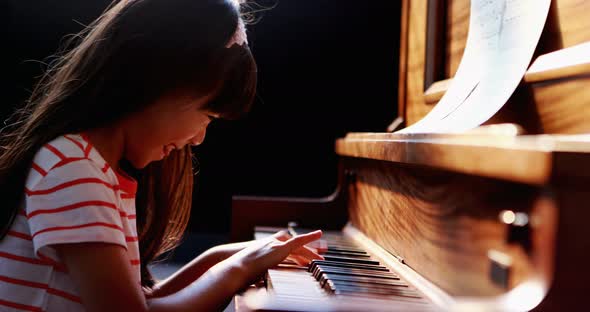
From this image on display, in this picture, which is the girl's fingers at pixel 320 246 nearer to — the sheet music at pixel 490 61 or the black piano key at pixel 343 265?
the black piano key at pixel 343 265

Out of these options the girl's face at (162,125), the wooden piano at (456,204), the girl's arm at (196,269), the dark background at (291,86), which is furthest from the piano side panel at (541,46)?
the dark background at (291,86)

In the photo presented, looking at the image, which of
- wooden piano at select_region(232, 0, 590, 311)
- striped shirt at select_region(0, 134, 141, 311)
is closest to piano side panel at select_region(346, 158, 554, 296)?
wooden piano at select_region(232, 0, 590, 311)

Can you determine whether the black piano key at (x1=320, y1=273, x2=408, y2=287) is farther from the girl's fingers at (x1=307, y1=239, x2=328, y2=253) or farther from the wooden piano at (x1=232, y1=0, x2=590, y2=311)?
the girl's fingers at (x1=307, y1=239, x2=328, y2=253)

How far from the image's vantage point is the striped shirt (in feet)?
3.34

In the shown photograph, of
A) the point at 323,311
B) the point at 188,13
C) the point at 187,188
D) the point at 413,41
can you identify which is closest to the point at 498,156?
the point at 323,311

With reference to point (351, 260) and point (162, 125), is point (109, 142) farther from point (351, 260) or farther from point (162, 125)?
point (351, 260)

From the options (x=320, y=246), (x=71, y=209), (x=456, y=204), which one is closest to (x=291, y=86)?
(x=320, y=246)

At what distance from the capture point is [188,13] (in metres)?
1.20

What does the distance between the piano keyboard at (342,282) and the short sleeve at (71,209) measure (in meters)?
0.31

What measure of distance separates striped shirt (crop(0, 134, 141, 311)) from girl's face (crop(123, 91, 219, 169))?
9 centimetres

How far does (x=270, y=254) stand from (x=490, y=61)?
614 millimetres

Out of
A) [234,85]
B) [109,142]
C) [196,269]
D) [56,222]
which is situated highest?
[234,85]

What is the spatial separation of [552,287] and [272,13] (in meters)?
2.67

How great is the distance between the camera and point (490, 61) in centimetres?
129
